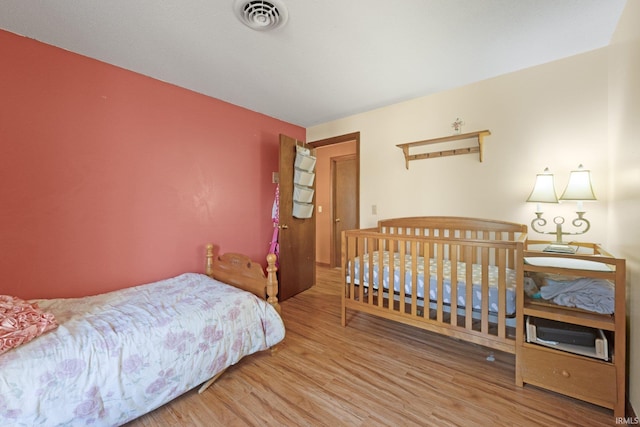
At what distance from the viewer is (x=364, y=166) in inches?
126

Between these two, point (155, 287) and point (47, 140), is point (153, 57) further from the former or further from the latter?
point (155, 287)

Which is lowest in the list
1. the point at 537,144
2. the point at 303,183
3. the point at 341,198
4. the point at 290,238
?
the point at 290,238

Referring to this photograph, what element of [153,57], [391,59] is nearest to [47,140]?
[153,57]

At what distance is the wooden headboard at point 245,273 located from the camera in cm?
193

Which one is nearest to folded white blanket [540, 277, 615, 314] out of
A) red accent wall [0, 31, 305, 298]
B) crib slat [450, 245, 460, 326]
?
crib slat [450, 245, 460, 326]

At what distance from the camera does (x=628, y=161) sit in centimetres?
146

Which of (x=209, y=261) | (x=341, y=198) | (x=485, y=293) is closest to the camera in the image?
(x=485, y=293)

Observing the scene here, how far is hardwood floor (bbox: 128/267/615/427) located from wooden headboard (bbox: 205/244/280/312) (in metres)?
0.49

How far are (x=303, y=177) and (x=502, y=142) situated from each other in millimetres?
2067

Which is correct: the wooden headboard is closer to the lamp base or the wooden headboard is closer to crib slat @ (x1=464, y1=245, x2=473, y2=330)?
crib slat @ (x1=464, y1=245, x2=473, y2=330)

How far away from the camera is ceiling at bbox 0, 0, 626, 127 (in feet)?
4.79

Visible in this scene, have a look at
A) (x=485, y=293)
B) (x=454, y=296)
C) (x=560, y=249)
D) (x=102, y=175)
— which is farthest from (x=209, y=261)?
(x=560, y=249)

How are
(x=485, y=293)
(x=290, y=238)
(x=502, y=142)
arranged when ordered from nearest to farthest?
(x=485, y=293) < (x=502, y=142) < (x=290, y=238)

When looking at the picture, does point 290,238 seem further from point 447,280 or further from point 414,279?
point 447,280
